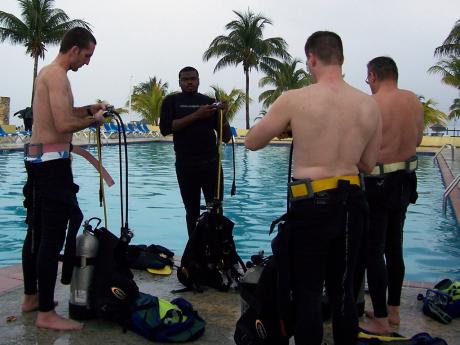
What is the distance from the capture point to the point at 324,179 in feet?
8.31

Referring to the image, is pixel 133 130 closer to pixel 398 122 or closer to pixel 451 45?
pixel 451 45

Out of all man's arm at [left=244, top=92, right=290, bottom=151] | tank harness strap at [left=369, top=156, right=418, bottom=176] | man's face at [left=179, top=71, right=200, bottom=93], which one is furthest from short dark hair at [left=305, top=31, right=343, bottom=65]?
man's face at [left=179, top=71, right=200, bottom=93]

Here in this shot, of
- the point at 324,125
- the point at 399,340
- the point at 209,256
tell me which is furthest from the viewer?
the point at 209,256

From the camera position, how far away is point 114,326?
337cm

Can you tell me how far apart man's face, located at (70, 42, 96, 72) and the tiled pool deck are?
5.48ft

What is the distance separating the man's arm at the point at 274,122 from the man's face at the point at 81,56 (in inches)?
55.2

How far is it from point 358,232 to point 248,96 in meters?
38.3

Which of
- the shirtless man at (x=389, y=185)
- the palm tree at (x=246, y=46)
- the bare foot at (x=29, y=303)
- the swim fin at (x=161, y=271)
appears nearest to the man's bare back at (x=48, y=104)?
the bare foot at (x=29, y=303)

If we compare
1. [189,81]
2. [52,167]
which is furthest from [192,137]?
[52,167]

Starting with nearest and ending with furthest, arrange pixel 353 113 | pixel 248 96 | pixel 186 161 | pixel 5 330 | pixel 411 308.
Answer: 1. pixel 353 113
2. pixel 5 330
3. pixel 411 308
4. pixel 186 161
5. pixel 248 96

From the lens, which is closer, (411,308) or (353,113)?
(353,113)

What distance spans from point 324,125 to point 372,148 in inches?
15.8

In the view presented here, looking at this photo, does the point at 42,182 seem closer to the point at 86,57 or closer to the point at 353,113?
the point at 86,57

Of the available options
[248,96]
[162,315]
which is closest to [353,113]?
[162,315]
